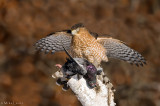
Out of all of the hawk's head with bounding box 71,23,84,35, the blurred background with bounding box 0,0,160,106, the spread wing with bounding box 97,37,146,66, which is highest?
the hawk's head with bounding box 71,23,84,35

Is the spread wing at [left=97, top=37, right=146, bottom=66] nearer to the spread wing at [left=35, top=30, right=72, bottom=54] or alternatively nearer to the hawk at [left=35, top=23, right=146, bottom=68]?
the hawk at [left=35, top=23, right=146, bottom=68]

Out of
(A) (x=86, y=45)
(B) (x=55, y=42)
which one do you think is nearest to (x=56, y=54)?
(B) (x=55, y=42)

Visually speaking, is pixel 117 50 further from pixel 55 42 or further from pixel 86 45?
pixel 55 42

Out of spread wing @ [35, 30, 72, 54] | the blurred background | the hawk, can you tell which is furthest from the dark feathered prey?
the blurred background

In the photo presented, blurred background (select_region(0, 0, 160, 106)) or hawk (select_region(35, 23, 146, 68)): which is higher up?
hawk (select_region(35, 23, 146, 68))

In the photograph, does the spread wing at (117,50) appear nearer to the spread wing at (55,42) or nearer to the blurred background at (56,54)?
the spread wing at (55,42)

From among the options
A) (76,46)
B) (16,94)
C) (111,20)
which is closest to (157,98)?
(111,20)

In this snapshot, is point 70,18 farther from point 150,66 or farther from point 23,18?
point 150,66

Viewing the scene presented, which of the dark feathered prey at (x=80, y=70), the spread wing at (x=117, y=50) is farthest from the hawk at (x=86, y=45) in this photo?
the dark feathered prey at (x=80, y=70)
